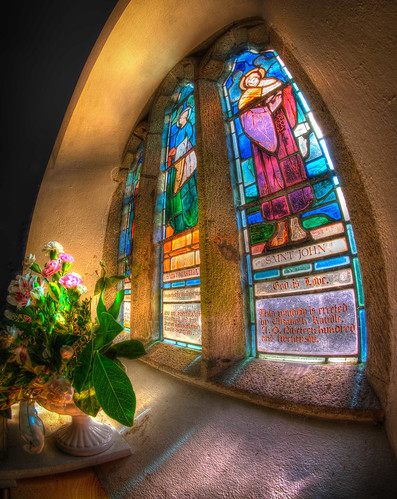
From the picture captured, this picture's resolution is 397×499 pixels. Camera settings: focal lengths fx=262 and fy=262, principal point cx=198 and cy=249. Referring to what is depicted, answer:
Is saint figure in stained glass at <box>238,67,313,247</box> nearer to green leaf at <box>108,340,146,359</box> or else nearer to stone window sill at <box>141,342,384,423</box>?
stone window sill at <box>141,342,384,423</box>

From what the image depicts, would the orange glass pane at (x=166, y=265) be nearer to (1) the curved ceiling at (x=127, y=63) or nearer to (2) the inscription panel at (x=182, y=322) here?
(2) the inscription panel at (x=182, y=322)

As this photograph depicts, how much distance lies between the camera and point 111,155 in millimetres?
3213

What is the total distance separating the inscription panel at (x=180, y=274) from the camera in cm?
203

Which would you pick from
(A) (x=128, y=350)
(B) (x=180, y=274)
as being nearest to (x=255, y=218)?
(B) (x=180, y=274)

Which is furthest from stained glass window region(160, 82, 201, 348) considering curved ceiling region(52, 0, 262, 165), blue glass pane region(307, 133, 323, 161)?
blue glass pane region(307, 133, 323, 161)

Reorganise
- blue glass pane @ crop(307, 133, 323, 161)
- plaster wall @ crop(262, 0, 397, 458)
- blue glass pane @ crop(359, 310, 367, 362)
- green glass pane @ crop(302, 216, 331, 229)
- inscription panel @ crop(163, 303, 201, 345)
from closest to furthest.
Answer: plaster wall @ crop(262, 0, 397, 458) → blue glass pane @ crop(359, 310, 367, 362) → green glass pane @ crop(302, 216, 331, 229) → blue glass pane @ crop(307, 133, 323, 161) → inscription panel @ crop(163, 303, 201, 345)

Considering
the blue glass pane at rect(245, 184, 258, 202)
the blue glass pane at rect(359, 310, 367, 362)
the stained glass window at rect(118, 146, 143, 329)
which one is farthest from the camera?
the stained glass window at rect(118, 146, 143, 329)

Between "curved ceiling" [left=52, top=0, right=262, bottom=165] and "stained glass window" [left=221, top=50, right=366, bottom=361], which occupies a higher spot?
"curved ceiling" [left=52, top=0, right=262, bottom=165]

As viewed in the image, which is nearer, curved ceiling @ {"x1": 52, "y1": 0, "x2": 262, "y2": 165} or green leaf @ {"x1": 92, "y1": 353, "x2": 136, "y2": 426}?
green leaf @ {"x1": 92, "y1": 353, "x2": 136, "y2": 426}

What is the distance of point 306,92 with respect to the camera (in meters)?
1.33

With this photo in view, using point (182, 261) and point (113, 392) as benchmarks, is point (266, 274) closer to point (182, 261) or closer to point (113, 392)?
point (182, 261)

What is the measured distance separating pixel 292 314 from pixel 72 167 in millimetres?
2713

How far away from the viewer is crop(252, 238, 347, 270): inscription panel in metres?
1.33

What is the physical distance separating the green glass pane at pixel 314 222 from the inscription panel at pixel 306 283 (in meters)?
0.27
